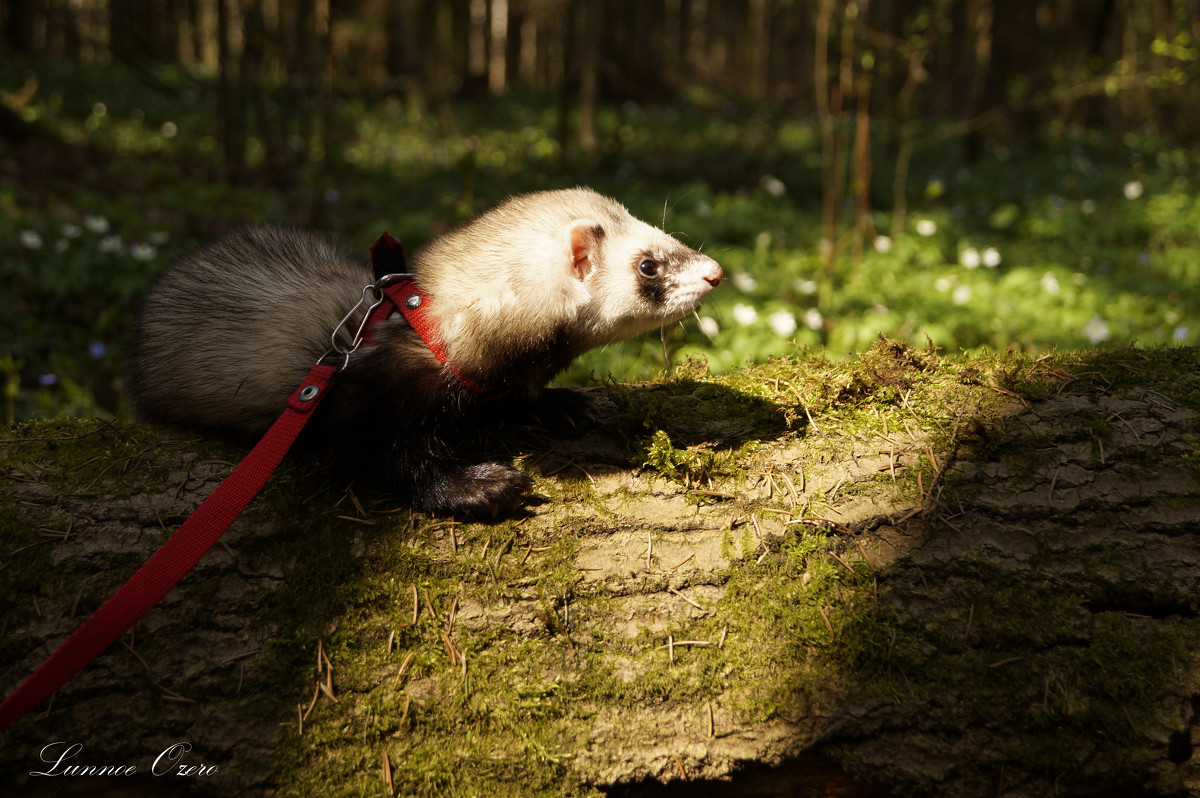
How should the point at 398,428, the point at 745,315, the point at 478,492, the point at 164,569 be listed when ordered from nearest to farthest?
the point at 164,569 < the point at 478,492 < the point at 398,428 < the point at 745,315

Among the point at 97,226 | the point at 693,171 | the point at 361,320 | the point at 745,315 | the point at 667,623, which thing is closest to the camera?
the point at 667,623

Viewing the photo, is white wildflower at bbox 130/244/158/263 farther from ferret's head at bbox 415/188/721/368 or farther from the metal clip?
ferret's head at bbox 415/188/721/368

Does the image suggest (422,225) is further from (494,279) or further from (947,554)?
(947,554)

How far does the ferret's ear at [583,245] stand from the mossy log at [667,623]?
2.03ft

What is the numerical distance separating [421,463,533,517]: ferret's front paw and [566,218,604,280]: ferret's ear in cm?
69

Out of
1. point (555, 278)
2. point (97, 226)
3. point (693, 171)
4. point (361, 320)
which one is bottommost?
point (97, 226)

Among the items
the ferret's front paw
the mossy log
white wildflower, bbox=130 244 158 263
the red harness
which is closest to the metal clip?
the red harness

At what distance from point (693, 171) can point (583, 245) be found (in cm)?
894

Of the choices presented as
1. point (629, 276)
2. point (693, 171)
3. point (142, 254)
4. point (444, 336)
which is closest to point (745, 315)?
point (629, 276)

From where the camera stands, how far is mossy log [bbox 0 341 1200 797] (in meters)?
1.83

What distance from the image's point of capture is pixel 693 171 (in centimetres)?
1071

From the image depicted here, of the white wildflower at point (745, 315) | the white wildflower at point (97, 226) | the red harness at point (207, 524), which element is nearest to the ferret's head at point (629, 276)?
the red harness at point (207, 524)

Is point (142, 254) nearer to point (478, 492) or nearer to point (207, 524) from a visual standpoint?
point (207, 524)

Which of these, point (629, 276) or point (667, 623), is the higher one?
point (629, 276)
